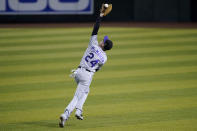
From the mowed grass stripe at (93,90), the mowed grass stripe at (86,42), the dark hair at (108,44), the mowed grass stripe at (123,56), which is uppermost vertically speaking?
the dark hair at (108,44)

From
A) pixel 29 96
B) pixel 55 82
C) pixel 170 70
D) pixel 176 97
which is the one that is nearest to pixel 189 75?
pixel 170 70

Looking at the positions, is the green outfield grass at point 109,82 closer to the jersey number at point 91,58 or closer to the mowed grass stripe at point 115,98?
the mowed grass stripe at point 115,98

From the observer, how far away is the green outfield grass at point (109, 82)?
8.52 m

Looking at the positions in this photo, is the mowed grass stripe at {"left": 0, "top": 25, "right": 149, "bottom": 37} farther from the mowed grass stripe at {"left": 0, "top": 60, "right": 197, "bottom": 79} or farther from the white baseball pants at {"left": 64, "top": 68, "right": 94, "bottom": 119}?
the white baseball pants at {"left": 64, "top": 68, "right": 94, "bottom": 119}

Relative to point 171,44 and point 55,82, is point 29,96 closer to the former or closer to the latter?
point 55,82

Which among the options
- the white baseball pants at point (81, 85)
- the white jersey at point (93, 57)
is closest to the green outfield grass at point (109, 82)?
the white baseball pants at point (81, 85)

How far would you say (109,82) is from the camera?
11.7 meters

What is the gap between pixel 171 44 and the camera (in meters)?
16.6

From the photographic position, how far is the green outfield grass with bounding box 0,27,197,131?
852cm

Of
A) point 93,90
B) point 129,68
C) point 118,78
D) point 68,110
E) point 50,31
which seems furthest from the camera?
point 50,31

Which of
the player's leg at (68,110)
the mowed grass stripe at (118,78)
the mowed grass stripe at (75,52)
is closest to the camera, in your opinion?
the player's leg at (68,110)

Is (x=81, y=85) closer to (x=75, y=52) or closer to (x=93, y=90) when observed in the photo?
(x=93, y=90)

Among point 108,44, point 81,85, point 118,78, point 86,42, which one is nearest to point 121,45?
point 86,42

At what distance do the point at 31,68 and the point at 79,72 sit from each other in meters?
5.22
